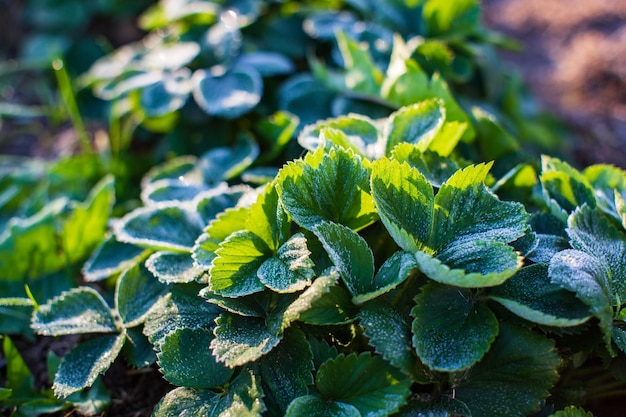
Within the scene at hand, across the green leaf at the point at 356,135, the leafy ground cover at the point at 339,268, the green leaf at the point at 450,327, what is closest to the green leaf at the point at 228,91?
the leafy ground cover at the point at 339,268

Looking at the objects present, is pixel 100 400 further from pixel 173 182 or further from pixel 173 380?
pixel 173 182

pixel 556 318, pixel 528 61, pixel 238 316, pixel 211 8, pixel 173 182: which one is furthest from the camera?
pixel 528 61

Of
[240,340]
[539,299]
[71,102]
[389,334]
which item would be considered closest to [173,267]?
[240,340]

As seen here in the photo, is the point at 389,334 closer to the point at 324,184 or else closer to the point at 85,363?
the point at 324,184

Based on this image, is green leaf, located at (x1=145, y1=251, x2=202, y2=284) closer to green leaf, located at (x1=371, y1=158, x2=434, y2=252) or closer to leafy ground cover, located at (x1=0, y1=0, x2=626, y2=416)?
leafy ground cover, located at (x1=0, y1=0, x2=626, y2=416)

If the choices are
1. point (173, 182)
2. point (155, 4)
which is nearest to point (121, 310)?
point (173, 182)

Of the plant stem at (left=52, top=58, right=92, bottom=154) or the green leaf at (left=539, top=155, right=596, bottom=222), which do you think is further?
the plant stem at (left=52, top=58, right=92, bottom=154)

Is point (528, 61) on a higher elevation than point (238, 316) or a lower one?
lower


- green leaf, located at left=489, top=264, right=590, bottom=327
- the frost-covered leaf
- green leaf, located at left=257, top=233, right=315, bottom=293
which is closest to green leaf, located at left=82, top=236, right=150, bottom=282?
the frost-covered leaf

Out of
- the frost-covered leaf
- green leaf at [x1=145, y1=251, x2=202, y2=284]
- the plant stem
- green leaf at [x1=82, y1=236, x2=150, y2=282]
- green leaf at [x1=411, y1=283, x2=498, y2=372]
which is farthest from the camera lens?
the plant stem
